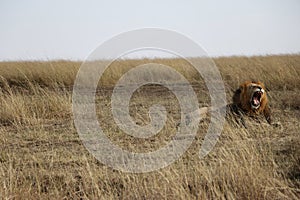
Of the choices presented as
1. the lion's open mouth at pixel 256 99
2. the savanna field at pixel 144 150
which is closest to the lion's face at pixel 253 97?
the lion's open mouth at pixel 256 99

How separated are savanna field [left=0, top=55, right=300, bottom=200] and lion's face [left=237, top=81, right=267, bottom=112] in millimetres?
240

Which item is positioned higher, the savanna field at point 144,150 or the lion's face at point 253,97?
the lion's face at point 253,97

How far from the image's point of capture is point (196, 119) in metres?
4.69

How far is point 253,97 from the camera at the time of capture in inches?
177

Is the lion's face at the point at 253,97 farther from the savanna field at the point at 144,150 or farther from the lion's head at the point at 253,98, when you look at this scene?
the savanna field at the point at 144,150

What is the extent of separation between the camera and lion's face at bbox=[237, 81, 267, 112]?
4488 mm

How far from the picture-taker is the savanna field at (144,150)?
8.37 ft

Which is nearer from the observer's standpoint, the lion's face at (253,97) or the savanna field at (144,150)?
the savanna field at (144,150)

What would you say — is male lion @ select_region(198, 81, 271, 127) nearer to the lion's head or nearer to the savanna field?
the lion's head

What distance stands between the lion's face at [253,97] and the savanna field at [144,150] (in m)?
0.24

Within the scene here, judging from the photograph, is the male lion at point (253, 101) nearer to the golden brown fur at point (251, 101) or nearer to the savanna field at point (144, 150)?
the golden brown fur at point (251, 101)

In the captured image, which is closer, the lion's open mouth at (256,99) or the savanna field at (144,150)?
the savanna field at (144,150)

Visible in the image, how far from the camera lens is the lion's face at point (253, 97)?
4488mm

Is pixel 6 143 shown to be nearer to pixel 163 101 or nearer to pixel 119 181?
pixel 119 181
